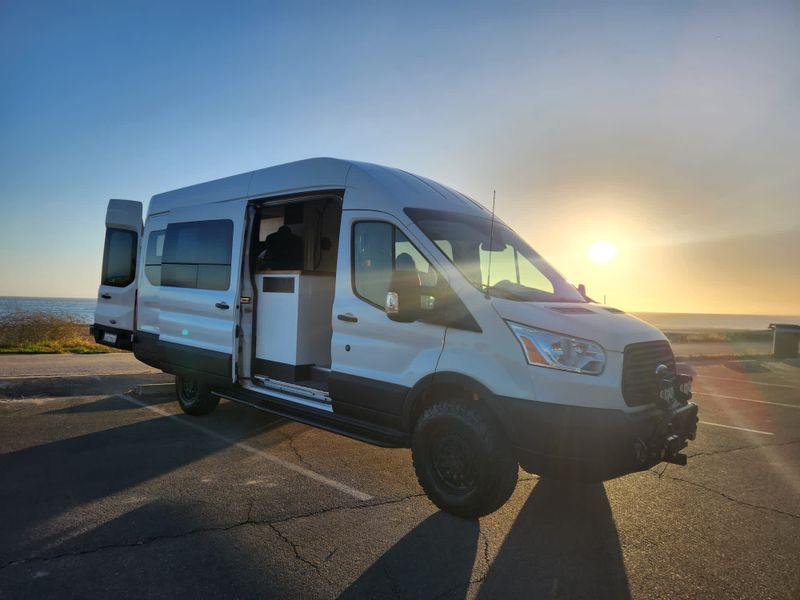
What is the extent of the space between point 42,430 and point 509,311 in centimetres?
564

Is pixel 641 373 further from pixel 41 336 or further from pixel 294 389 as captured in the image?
pixel 41 336

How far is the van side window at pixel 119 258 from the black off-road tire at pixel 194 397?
2052 millimetres

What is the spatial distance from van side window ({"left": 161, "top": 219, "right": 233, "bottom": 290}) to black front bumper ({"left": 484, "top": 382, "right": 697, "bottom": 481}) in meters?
3.88

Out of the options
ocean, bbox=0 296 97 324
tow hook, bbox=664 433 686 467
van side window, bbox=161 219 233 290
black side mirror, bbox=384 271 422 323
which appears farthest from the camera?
ocean, bbox=0 296 97 324

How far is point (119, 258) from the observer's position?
848cm

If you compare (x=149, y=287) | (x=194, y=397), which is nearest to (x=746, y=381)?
(x=194, y=397)

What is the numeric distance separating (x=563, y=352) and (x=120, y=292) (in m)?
7.09

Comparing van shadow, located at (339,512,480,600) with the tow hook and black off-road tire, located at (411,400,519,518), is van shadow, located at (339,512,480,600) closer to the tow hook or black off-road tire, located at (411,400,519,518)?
black off-road tire, located at (411,400,519,518)

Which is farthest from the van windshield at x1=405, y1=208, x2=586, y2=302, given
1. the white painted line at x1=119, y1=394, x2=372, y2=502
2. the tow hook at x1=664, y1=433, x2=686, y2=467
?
the white painted line at x1=119, y1=394, x2=372, y2=502

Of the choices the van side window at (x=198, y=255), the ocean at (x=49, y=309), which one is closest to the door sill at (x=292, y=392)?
the van side window at (x=198, y=255)

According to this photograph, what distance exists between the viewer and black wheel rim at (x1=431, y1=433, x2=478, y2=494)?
3859 millimetres

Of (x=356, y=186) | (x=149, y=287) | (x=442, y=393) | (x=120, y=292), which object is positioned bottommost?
(x=442, y=393)

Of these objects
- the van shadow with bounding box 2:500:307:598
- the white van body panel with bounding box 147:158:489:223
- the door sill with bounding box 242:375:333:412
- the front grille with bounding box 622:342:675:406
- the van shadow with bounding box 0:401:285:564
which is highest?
the white van body panel with bounding box 147:158:489:223

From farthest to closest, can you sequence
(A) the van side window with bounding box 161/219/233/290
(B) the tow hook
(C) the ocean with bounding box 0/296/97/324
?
1. (C) the ocean with bounding box 0/296/97/324
2. (A) the van side window with bounding box 161/219/233/290
3. (B) the tow hook
